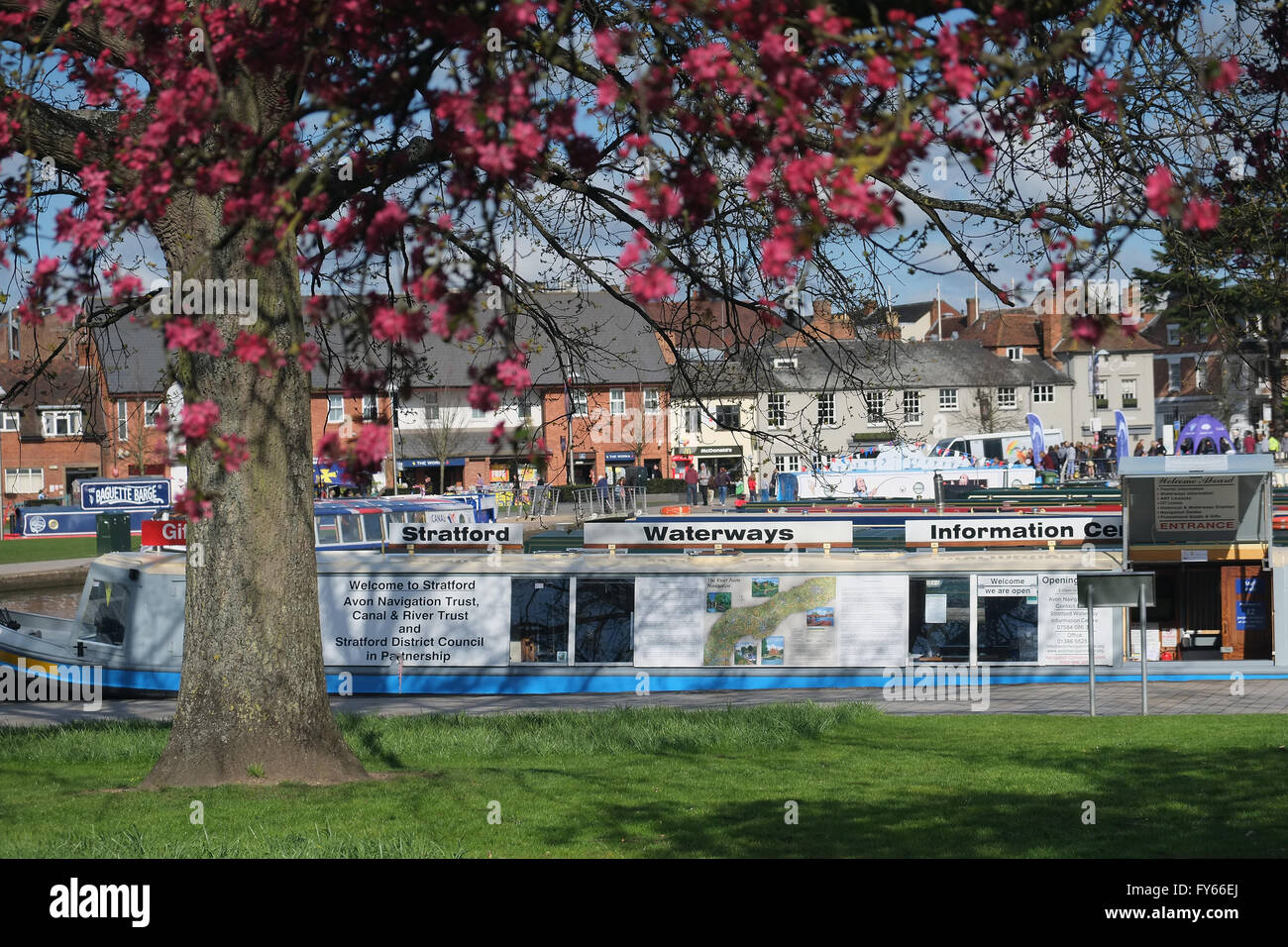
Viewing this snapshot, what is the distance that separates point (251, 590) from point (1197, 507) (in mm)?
15636

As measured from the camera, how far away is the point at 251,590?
35.3 ft

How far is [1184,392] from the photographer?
102 meters

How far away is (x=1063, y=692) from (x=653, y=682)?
18.8 feet

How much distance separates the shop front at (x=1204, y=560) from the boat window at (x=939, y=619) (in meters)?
2.47

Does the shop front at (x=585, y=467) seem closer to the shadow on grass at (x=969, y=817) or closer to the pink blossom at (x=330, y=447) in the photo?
the shadow on grass at (x=969, y=817)

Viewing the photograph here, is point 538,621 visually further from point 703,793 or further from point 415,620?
point 703,793

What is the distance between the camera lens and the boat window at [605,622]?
21781 mm

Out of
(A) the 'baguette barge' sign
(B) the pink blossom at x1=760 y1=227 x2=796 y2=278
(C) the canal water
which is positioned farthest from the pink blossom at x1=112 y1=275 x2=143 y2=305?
(C) the canal water

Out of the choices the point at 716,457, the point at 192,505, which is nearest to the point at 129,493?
the point at 192,505

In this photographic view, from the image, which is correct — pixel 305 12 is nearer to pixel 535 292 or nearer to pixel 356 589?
pixel 535 292

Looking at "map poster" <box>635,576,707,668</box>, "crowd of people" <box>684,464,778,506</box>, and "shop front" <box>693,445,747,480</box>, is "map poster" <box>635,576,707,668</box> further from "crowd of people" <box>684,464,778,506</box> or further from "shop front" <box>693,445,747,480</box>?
"shop front" <box>693,445,747,480</box>

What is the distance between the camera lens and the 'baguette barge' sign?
22.0 meters

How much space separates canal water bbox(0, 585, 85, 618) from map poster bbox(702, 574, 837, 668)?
1957 centimetres


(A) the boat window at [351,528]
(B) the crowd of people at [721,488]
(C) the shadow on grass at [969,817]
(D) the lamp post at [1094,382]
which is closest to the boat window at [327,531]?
(A) the boat window at [351,528]
